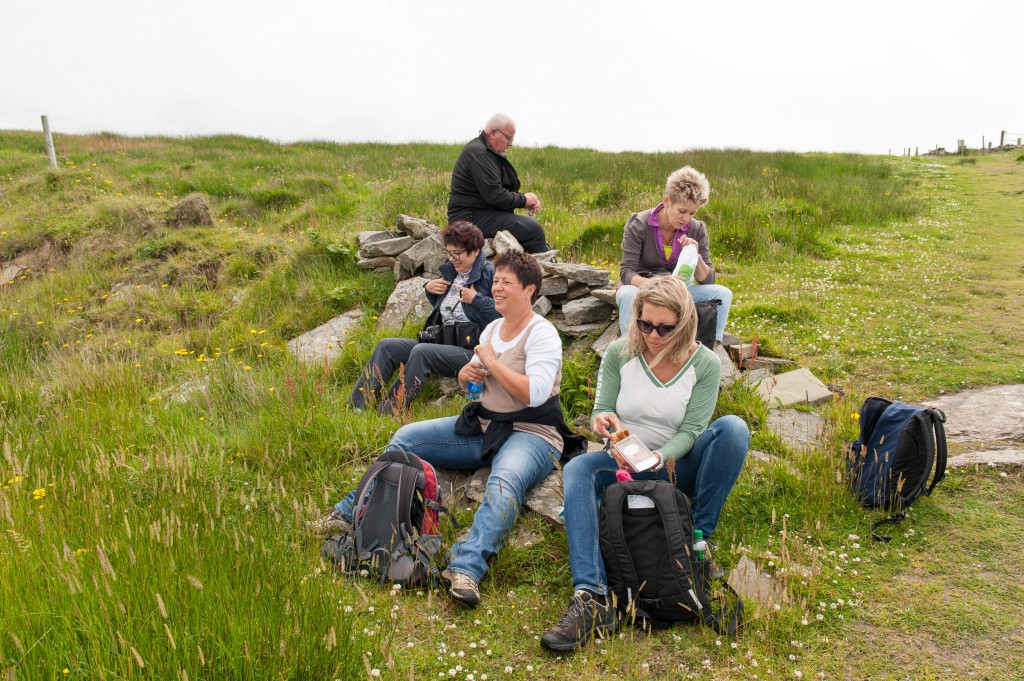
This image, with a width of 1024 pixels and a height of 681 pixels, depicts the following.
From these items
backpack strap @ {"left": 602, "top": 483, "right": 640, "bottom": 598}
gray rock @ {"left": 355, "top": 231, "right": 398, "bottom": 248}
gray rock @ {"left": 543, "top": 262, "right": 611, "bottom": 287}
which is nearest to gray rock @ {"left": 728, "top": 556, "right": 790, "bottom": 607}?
backpack strap @ {"left": 602, "top": 483, "right": 640, "bottom": 598}

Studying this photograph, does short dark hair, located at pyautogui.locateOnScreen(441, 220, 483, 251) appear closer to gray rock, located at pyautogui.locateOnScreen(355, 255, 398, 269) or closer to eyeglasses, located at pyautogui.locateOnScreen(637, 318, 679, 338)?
eyeglasses, located at pyautogui.locateOnScreen(637, 318, 679, 338)

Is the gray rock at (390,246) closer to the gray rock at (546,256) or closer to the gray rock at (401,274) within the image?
the gray rock at (401,274)

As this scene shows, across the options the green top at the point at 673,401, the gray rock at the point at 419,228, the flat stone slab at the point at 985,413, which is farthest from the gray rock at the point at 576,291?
the flat stone slab at the point at 985,413

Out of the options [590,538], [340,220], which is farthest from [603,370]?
[340,220]

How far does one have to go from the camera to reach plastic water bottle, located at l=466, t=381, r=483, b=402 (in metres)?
4.27

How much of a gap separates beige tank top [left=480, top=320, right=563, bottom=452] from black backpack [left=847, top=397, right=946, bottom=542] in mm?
1956

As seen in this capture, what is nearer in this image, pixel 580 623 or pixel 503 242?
pixel 580 623

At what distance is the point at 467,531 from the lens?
4023 millimetres

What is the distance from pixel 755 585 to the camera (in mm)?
3400

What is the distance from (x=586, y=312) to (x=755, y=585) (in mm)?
3639

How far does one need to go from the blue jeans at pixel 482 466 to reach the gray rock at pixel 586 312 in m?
2.60

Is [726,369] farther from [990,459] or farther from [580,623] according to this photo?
[580,623]

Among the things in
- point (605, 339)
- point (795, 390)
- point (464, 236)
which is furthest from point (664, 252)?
point (464, 236)

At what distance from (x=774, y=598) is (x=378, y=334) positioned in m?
4.84
